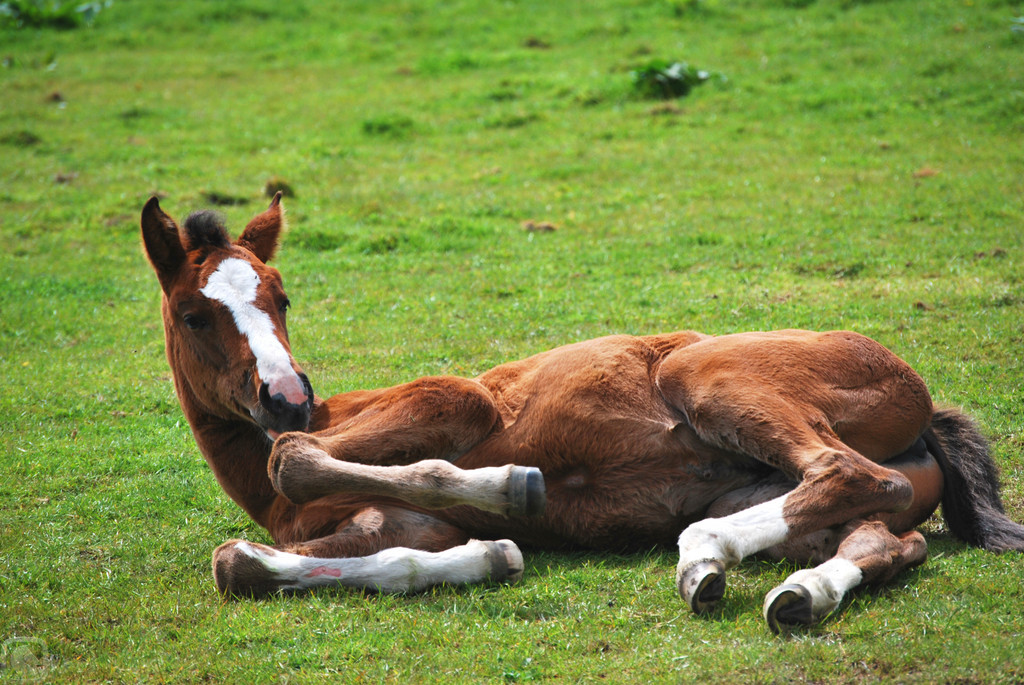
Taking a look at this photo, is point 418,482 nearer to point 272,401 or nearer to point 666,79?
point 272,401

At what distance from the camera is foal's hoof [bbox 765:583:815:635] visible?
12.5ft

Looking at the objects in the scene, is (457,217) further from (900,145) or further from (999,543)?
(999,543)

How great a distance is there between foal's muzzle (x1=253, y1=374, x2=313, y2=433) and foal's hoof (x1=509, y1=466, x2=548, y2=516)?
1.12 meters

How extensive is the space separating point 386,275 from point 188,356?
6220 mm

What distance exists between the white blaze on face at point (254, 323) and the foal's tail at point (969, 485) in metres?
3.47

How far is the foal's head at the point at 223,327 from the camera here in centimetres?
479

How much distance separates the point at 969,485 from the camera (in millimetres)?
4930

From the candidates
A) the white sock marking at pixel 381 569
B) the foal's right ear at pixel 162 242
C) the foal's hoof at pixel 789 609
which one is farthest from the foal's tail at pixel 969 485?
the foal's right ear at pixel 162 242

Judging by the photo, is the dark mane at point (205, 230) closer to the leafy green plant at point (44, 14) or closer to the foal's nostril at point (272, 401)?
the foal's nostril at point (272, 401)

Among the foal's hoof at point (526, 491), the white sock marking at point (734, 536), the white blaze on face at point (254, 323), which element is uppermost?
the white blaze on face at point (254, 323)

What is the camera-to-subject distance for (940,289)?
9.38 m

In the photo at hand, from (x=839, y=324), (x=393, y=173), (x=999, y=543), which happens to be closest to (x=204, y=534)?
(x=999, y=543)

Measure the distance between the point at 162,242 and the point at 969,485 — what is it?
184 inches

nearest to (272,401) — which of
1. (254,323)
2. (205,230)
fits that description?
(254,323)
